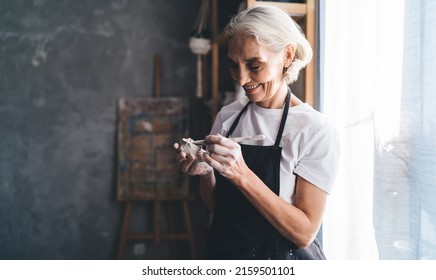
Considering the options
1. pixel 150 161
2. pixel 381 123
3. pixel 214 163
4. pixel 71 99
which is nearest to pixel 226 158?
pixel 214 163

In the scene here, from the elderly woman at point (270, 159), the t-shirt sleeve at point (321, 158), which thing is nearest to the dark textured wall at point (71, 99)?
the elderly woman at point (270, 159)

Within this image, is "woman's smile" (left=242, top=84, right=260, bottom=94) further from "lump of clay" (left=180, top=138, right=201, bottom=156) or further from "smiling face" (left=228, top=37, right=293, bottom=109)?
"lump of clay" (left=180, top=138, right=201, bottom=156)

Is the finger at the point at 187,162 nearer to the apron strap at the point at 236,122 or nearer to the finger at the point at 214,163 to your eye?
the finger at the point at 214,163

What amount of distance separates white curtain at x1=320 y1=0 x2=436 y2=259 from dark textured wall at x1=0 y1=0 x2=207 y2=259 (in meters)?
1.80

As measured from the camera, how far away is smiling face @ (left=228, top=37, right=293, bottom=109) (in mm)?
1171

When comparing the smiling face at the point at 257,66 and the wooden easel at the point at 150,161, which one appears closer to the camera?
the smiling face at the point at 257,66

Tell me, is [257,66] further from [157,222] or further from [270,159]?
[157,222]

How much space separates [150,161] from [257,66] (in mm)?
2029

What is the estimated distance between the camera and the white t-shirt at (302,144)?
3.73 ft

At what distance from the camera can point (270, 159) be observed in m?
1.21

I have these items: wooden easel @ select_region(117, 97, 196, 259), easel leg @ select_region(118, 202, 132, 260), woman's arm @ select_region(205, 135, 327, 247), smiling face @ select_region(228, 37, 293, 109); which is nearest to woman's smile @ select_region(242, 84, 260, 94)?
smiling face @ select_region(228, 37, 293, 109)

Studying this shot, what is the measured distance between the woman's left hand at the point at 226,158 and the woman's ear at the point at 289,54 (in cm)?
35

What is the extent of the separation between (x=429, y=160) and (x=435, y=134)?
0.25 feet
